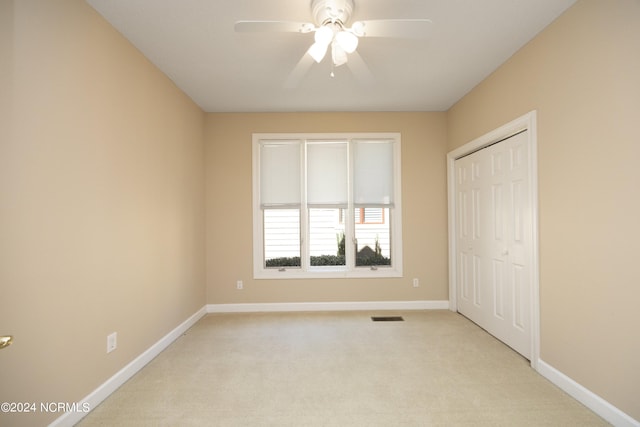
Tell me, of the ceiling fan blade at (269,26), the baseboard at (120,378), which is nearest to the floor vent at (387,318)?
the baseboard at (120,378)

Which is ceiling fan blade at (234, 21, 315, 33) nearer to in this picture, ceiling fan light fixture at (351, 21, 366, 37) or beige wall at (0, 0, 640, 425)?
ceiling fan light fixture at (351, 21, 366, 37)

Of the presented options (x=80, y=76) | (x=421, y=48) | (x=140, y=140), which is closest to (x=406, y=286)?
(x=421, y=48)

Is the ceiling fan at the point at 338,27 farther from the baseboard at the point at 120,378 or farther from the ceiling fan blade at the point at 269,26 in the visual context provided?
the baseboard at the point at 120,378

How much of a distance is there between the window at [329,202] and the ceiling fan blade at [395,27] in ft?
7.71

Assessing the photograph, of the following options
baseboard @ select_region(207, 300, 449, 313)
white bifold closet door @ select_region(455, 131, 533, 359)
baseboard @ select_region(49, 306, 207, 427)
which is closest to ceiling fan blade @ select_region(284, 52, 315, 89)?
white bifold closet door @ select_region(455, 131, 533, 359)

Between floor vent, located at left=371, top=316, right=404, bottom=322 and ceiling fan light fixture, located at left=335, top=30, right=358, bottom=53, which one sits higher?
ceiling fan light fixture, located at left=335, top=30, right=358, bottom=53

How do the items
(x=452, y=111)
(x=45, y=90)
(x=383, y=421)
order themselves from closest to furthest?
(x=45, y=90)
(x=383, y=421)
(x=452, y=111)

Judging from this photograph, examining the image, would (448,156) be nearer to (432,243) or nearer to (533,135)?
(432,243)

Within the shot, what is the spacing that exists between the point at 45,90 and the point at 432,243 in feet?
13.6

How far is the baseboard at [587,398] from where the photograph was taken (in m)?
1.78

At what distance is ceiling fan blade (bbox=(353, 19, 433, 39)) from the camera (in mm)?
1758

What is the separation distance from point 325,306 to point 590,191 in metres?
3.10

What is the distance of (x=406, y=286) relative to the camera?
13.8 feet

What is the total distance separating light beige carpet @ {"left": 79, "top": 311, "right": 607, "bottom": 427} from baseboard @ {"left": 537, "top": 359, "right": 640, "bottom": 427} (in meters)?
0.06
